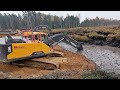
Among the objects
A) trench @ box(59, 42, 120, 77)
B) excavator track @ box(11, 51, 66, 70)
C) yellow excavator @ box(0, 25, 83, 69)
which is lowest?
trench @ box(59, 42, 120, 77)

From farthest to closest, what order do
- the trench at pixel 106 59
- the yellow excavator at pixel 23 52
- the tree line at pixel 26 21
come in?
the tree line at pixel 26 21, the trench at pixel 106 59, the yellow excavator at pixel 23 52

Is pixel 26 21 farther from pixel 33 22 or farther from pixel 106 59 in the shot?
pixel 106 59

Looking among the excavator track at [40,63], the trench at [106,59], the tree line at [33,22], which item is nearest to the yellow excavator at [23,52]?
the excavator track at [40,63]

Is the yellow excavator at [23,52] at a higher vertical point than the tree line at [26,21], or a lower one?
lower

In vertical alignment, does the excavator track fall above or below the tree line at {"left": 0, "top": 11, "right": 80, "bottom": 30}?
below

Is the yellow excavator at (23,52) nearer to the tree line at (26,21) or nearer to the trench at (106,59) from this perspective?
the trench at (106,59)

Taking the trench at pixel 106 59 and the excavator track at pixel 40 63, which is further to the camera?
the trench at pixel 106 59

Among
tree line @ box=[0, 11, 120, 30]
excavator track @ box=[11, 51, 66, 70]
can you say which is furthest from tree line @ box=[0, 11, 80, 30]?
excavator track @ box=[11, 51, 66, 70]

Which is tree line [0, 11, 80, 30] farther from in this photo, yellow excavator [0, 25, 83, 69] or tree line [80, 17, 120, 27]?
yellow excavator [0, 25, 83, 69]

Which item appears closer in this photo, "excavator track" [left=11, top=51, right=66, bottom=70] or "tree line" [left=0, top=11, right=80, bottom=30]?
"excavator track" [left=11, top=51, right=66, bottom=70]
